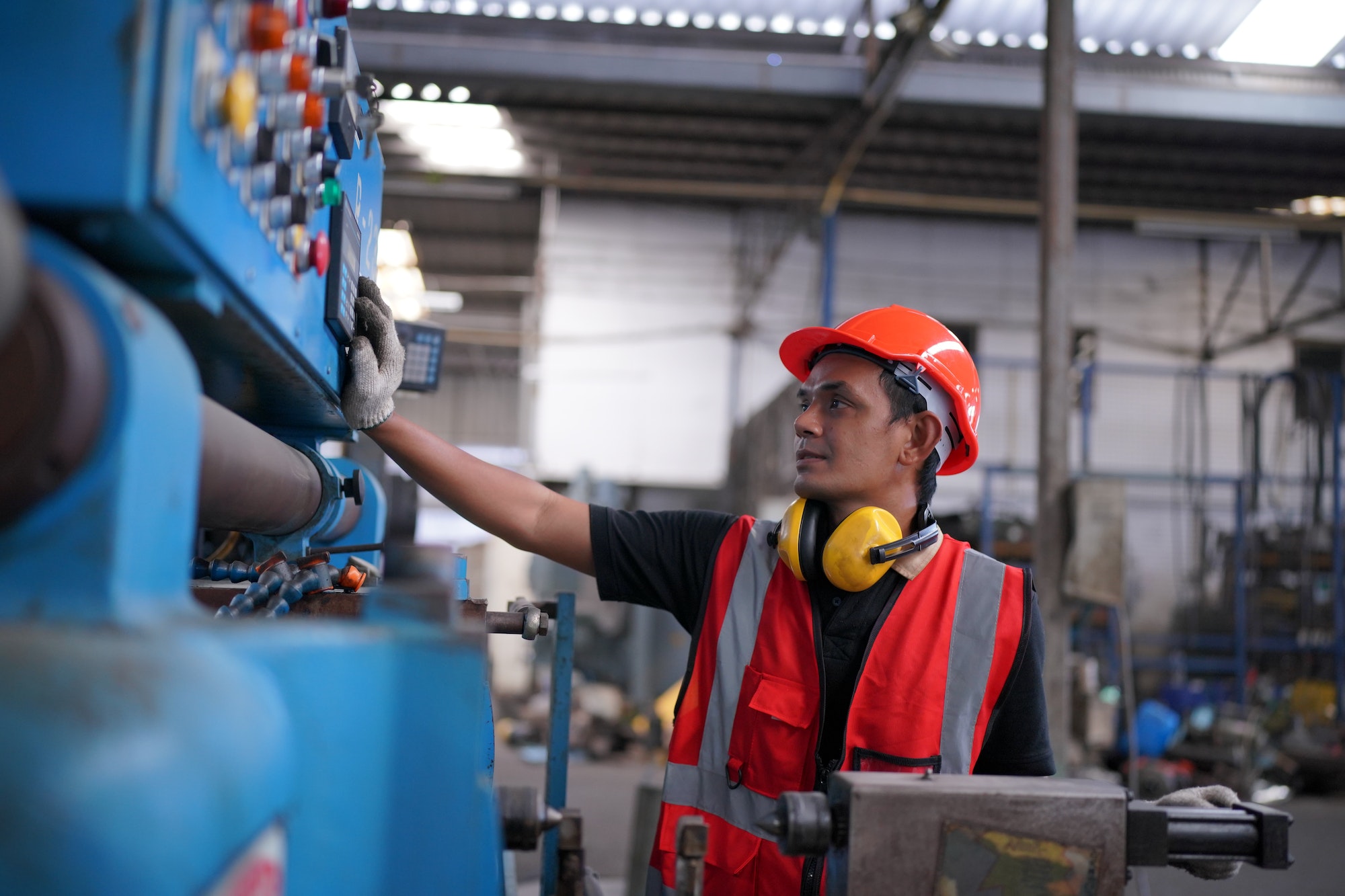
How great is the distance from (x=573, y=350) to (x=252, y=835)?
29.0 feet

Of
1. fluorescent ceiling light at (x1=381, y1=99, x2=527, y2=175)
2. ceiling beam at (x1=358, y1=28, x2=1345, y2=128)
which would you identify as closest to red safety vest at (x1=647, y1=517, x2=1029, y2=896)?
ceiling beam at (x1=358, y1=28, x2=1345, y2=128)

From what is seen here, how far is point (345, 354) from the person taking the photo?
1270 mm

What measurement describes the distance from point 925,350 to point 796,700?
0.62 metres

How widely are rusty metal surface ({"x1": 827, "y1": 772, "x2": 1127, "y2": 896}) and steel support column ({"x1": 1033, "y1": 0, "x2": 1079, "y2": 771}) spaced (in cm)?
298

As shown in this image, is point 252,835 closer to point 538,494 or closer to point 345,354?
point 345,354

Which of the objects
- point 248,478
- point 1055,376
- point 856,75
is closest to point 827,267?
point 856,75

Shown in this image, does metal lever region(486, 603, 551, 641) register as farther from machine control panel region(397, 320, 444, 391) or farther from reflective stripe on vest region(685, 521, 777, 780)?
machine control panel region(397, 320, 444, 391)

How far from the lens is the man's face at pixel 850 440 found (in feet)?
5.24

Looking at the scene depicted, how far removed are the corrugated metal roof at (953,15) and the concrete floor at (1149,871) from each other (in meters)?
4.59

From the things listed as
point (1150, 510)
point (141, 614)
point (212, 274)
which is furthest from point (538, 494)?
point (1150, 510)

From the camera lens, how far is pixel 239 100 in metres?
0.64

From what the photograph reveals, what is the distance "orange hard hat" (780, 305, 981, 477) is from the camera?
1.61 meters

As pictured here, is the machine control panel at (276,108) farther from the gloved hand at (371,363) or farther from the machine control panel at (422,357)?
the machine control panel at (422,357)

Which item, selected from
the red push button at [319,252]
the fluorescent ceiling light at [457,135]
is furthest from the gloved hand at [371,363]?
the fluorescent ceiling light at [457,135]
